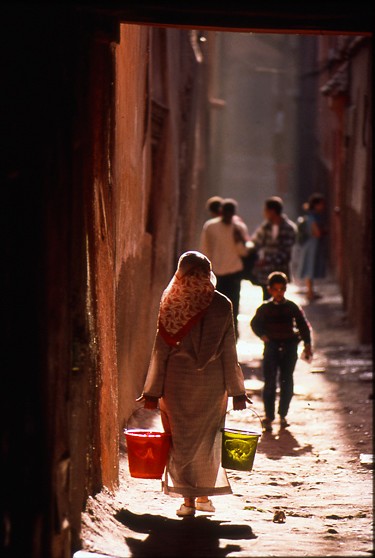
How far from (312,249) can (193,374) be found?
1326 centimetres

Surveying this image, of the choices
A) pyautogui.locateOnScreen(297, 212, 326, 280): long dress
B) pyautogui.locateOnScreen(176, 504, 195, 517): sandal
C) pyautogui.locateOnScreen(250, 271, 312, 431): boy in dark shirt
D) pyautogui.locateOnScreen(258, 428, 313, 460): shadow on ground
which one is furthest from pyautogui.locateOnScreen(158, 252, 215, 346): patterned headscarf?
pyautogui.locateOnScreen(297, 212, 326, 280): long dress

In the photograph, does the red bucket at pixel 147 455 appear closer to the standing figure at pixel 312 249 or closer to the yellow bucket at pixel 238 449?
the yellow bucket at pixel 238 449

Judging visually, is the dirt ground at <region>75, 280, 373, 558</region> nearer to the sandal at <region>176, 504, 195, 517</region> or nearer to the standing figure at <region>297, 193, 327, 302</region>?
the sandal at <region>176, 504, 195, 517</region>

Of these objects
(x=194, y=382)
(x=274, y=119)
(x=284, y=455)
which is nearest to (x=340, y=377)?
(x=284, y=455)

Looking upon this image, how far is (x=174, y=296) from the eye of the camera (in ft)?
24.0

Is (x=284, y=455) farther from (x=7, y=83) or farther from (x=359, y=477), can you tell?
(x=7, y=83)

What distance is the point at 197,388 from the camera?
734cm

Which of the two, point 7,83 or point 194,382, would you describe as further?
point 194,382

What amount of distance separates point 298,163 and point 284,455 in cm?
3033

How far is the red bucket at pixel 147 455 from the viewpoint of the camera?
7312 millimetres

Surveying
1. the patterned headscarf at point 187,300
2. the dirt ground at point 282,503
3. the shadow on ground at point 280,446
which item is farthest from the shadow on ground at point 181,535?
the shadow on ground at point 280,446

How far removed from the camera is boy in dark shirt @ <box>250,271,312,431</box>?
1030 centimetres

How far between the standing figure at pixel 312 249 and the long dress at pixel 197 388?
12861mm

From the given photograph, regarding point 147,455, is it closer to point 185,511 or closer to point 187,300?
point 185,511
